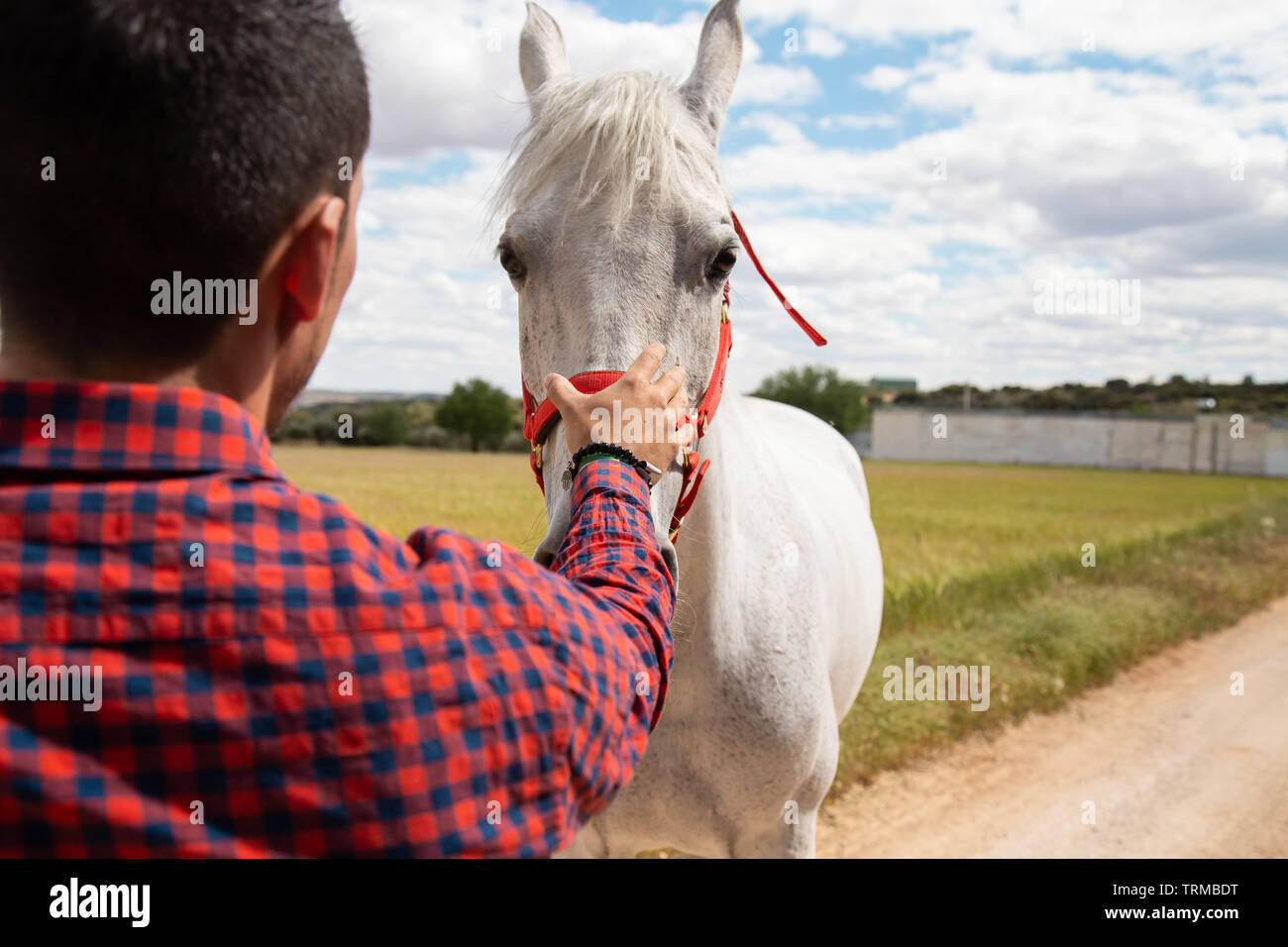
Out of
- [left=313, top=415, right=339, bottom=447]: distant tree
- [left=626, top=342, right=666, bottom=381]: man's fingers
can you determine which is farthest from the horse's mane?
[left=313, top=415, right=339, bottom=447]: distant tree

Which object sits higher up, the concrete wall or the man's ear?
the concrete wall

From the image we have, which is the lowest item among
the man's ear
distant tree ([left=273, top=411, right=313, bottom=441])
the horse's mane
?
the man's ear

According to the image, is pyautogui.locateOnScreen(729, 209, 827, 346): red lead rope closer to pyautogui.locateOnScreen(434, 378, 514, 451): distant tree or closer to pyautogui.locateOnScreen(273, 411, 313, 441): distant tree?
pyautogui.locateOnScreen(273, 411, 313, 441): distant tree

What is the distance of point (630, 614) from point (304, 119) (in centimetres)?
74

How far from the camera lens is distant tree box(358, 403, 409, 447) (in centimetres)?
4775

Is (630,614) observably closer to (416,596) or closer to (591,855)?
(416,596)

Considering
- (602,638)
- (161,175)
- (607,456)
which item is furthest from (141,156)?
(607,456)

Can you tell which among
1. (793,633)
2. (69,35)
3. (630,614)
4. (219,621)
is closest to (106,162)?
(69,35)

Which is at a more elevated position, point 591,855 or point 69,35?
point 69,35

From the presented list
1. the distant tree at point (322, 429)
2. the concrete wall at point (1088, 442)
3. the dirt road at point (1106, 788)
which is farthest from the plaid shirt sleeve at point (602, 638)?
the distant tree at point (322, 429)

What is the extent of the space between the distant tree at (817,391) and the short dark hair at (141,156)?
170ft

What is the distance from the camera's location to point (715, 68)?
291 centimetres

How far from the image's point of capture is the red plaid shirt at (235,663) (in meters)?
0.86
